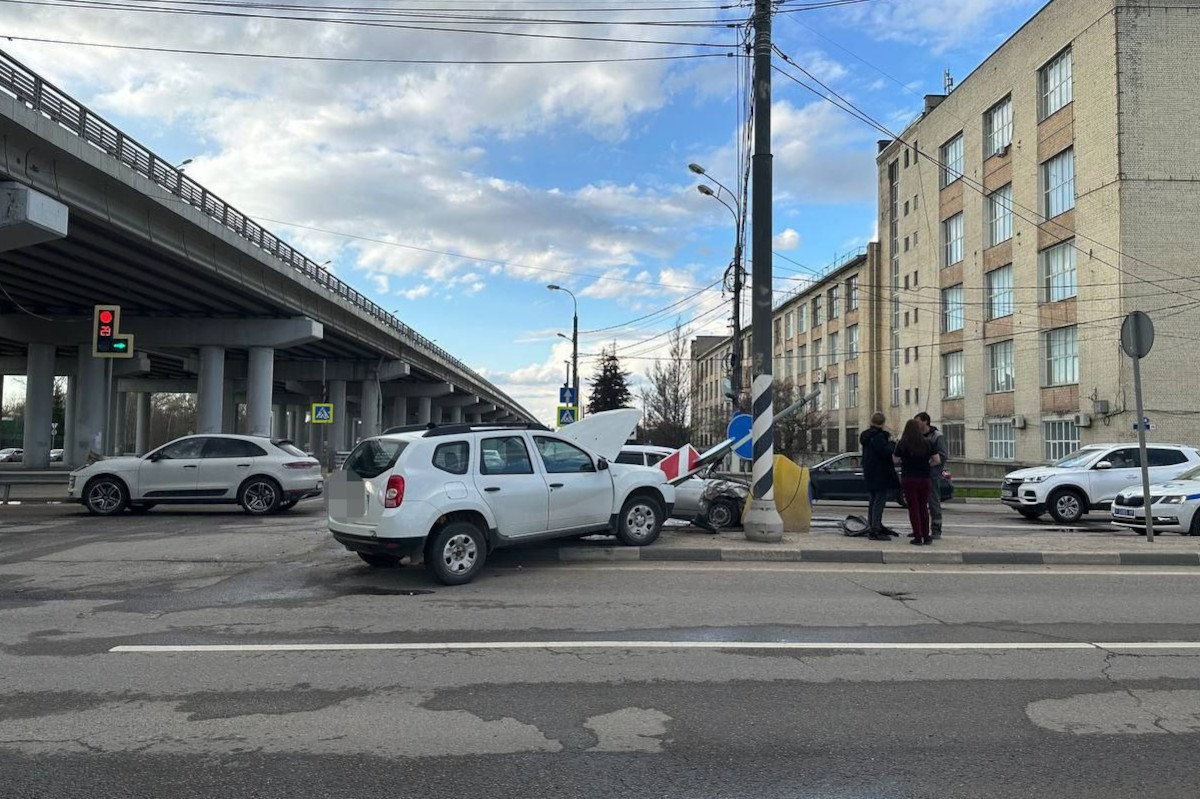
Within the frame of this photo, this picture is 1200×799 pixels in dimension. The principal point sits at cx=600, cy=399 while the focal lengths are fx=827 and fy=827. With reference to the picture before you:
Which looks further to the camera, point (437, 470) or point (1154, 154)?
point (1154, 154)

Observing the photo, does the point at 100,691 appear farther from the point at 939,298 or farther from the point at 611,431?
the point at 939,298

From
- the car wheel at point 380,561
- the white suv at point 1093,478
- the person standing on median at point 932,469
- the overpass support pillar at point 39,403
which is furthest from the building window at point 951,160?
the overpass support pillar at point 39,403

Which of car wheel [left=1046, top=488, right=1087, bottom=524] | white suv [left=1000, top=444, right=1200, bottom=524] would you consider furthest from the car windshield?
car wheel [left=1046, top=488, right=1087, bottom=524]

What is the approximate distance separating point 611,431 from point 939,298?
40.7 m

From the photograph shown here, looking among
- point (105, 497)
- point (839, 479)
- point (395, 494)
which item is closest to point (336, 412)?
point (105, 497)

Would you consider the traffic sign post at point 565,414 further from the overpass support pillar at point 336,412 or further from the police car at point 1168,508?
the overpass support pillar at point 336,412

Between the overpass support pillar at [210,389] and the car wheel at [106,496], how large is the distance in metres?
22.0

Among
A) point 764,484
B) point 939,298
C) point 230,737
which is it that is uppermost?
point 939,298

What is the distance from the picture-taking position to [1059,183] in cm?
3488

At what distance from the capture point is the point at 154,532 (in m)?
13.4

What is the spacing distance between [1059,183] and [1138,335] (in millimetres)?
27636

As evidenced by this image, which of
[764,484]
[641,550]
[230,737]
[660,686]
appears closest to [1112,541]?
[764,484]

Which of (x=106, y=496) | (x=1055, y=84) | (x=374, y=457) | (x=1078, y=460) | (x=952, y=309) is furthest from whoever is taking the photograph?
(x=952, y=309)

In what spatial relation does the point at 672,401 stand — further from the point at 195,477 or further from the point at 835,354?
the point at 195,477
